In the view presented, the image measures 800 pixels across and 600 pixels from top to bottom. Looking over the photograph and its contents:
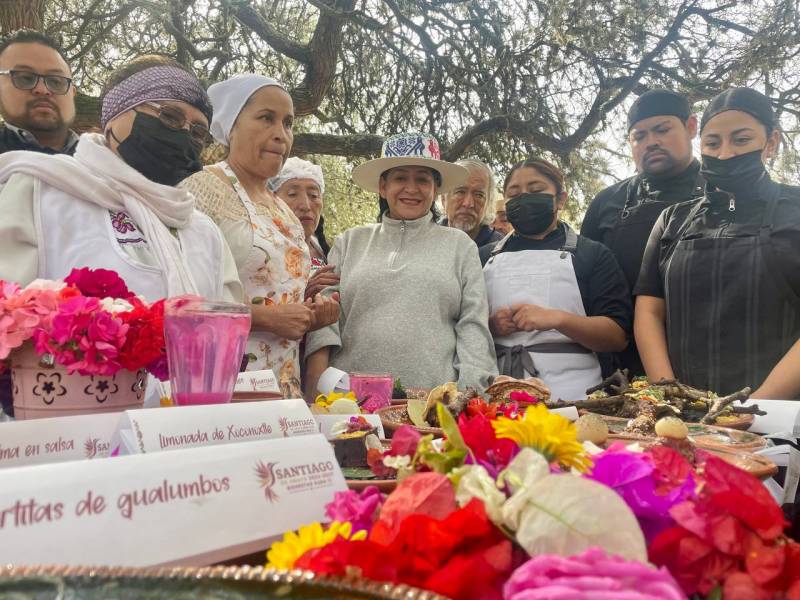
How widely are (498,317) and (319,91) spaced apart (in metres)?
4.40

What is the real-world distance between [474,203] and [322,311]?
6.02ft

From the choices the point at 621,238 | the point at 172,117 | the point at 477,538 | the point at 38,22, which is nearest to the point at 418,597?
the point at 477,538

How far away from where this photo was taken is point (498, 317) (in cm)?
272

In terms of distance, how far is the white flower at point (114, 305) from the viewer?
1.00 m

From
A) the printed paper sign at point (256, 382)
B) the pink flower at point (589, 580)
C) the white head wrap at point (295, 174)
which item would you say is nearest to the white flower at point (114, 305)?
the printed paper sign at point (256, 382)

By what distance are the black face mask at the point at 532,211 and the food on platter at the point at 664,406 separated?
53.5 inches

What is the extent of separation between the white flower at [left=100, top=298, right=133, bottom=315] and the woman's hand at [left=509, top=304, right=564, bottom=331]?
1849 millimetres

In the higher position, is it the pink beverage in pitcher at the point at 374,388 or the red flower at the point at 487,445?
the red flower at the point at 487,445

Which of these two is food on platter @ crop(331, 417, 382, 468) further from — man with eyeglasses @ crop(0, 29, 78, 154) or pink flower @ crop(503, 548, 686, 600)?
man with eyeglasses @ crop(0, 29, 78, 154)

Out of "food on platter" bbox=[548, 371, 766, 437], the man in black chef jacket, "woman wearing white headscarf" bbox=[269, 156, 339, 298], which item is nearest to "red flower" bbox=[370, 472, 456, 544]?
"food on platter" bbox=[548, 371, 766, 437]

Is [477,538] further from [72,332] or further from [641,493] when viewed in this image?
[72,332]

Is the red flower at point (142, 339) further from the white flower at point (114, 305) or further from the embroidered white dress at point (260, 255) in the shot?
the embroidered white dress at point (260, 255)

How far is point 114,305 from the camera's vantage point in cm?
102

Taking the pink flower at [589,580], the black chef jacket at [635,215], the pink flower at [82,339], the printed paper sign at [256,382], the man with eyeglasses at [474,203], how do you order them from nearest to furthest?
the pink flower at [589,580]
the pink flower at [82,339]
the printed paper sign at [256,382]
the black chef jacket at [635,215]
the man with eyeglasses at [474,203]
